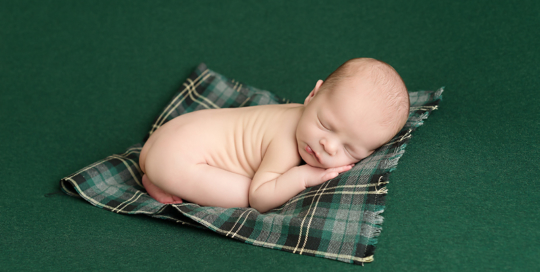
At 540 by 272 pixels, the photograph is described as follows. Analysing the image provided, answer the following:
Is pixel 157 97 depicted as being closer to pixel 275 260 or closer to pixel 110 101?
pixel 110 101

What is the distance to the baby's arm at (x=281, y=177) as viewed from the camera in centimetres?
128

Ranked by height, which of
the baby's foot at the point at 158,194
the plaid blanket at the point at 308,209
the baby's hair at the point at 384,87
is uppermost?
the baby's hair at the point at 384,87

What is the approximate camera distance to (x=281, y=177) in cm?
129

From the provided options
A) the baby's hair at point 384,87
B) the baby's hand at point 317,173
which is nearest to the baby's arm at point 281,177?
the baby's hand at point 317,173

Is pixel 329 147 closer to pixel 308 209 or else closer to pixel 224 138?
pixel 308 209

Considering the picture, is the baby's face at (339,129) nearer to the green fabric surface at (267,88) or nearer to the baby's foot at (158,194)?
the green fabric surface at (267,88)

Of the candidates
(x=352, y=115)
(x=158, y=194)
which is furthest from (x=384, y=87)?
(x=158, y=194)

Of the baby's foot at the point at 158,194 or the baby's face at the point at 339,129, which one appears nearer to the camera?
the baby's face at the point at 339,129

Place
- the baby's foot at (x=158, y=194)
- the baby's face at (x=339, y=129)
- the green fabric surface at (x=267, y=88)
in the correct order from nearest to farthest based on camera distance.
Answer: the green fabric surface at (x=267, y=88), the baby's face at (x=339, y=129), the baby's foot at (x=158, y=194)

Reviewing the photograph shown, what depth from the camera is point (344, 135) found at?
1.21 metres

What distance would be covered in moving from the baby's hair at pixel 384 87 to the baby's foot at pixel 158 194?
0.65 metres

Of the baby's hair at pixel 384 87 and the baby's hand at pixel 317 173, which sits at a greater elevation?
the baby's hair at pixel 384 87

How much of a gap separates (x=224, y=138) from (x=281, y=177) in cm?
27

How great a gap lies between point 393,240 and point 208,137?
2.37 ft
